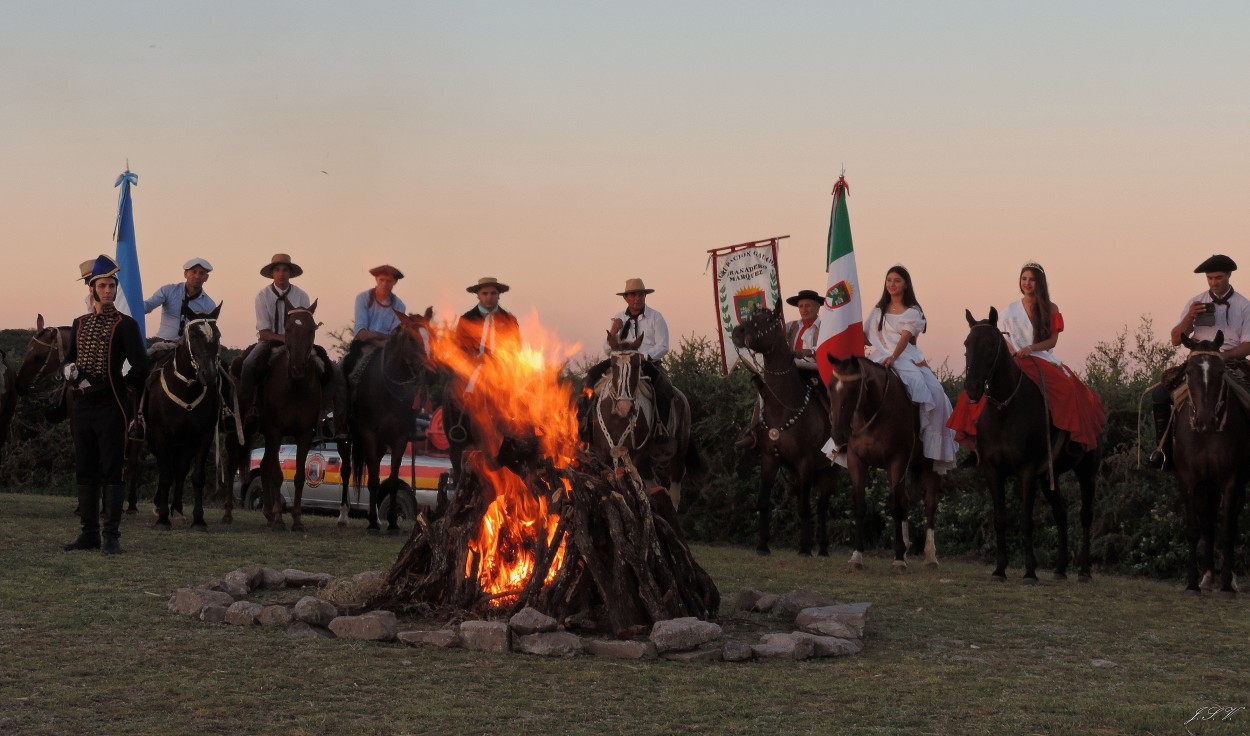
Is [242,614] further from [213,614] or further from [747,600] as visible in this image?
[747,600]

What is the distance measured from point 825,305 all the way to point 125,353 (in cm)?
854

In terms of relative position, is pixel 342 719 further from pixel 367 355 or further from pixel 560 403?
pixel 367 355

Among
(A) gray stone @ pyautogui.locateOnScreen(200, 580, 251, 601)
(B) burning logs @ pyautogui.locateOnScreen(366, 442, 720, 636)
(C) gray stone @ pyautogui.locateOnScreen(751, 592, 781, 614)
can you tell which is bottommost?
(C) gray stone @ pyautogui.locateOnScreen(751, 592, 781, 614)

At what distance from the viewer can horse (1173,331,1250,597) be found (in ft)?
42.0

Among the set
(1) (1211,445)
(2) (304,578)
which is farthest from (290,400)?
(1) (1211,445)

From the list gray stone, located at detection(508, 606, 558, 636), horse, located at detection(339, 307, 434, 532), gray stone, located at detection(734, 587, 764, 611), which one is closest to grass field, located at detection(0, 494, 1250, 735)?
gray stone, located at detection(508, 606, 558, 636)

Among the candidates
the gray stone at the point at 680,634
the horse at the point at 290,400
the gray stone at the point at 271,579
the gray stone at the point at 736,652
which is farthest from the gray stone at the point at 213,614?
the horse at the point at 290,400

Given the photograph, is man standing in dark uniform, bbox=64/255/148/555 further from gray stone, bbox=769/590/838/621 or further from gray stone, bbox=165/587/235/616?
gray stone, bbox=769/590/838/621

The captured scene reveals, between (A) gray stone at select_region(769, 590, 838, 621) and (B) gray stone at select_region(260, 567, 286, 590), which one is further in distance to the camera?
(B) gray stone at select_region(260, 567, 286, 590)

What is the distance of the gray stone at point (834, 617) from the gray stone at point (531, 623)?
1.91 m

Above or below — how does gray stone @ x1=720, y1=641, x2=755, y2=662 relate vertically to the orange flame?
below

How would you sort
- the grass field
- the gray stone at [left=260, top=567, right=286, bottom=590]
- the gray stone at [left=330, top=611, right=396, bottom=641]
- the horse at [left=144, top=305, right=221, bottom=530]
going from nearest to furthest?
the grass field, the gray stone at [left=330, top=611, right=396, bottom=641], the gray stone at [left=260, top=567, right=286, bottom=590], the horse at [left=144, top=305, right=221, bottom=530]

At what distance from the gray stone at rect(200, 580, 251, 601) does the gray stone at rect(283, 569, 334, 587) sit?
559 mm

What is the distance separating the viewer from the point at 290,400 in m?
16.3
